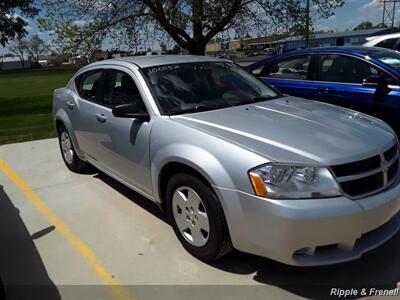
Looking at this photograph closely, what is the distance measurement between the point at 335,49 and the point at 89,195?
13.4 ft

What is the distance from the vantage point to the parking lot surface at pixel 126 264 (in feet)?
10.1

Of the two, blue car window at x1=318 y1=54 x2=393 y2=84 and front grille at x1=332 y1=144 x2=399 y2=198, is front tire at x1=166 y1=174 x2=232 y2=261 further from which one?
blue car window at x1=318 y1=54 x2=393 y2=84

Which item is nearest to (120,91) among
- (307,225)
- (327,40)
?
(307,225)

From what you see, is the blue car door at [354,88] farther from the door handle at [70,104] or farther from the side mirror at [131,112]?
the door handle at [70,104]

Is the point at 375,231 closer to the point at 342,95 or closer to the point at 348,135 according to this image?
the point at 348,135

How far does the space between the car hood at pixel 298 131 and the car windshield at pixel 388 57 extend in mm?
2212

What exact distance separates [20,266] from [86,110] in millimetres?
2011

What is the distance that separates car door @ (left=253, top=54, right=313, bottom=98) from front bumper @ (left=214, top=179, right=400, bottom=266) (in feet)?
11.7

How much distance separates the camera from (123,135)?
13.3 ft

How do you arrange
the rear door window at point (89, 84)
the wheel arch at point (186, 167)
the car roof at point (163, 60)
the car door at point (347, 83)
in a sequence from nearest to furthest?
the wheel arch at point (186, 167)
the car roof at point (163, 60)
the rear door window at point (89, 84)
the car door at point (347, 83)

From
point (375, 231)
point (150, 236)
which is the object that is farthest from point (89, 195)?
point (375, 231)

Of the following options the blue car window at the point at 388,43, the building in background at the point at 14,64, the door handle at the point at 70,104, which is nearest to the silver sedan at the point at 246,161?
the door handle at the point at 70,104

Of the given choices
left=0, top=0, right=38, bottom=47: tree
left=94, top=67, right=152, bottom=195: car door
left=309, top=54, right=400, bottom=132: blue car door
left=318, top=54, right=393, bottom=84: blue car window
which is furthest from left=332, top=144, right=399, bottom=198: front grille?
left=0, top=0, right=38, bottom=47: tree

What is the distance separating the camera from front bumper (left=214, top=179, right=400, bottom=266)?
265 cm
